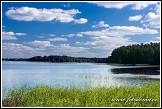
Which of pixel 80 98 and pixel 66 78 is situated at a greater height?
pixel 66 78

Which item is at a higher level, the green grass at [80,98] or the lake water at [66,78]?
the lake water at [66,78]

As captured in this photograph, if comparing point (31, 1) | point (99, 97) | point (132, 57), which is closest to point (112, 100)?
point (99, 97)

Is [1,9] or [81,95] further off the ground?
[1,9]

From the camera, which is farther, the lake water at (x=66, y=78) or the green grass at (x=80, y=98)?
the lake water at (x=66, y=78)

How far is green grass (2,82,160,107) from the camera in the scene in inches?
476

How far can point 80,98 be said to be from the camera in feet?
44.0

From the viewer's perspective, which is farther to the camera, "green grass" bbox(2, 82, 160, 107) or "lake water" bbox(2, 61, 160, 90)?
"lake water" bbox(2, 61, 160, 90)

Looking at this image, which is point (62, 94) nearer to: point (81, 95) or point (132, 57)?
point (81, 95)

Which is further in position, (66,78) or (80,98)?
(66,78)

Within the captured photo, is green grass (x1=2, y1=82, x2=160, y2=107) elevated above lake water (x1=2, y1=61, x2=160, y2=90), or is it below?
below

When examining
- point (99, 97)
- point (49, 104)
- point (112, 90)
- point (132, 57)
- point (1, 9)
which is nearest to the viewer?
point (1, 9)

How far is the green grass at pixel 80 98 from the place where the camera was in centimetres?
1208

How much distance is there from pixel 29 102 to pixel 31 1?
3.91 meters

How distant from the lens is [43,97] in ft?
45.3
